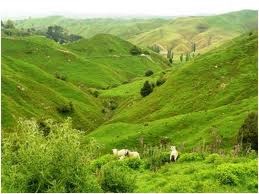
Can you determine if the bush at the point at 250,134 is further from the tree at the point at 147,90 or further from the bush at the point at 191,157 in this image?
the tree at the point at 147,90

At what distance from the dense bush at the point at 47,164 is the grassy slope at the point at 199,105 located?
3016 centimetres

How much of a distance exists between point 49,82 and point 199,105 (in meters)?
64.0

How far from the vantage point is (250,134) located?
139 ft

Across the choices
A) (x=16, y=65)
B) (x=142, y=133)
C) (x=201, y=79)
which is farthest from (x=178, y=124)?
(x=16, y=65)

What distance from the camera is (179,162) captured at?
3606 centimetres

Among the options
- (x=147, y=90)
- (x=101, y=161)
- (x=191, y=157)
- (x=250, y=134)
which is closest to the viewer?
(x=191, y=157)

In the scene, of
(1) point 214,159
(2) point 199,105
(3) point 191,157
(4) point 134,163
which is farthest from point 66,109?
(1) point 214,159

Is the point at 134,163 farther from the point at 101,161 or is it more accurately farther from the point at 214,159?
the point at 214,159

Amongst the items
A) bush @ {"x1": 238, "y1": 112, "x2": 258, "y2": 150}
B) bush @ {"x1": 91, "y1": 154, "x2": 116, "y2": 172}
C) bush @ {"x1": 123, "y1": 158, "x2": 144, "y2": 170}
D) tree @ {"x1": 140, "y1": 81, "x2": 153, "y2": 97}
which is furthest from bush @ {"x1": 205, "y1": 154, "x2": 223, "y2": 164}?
tree @ {"x1": 140, "y1": 81, "x2": 153, "y2": 97}

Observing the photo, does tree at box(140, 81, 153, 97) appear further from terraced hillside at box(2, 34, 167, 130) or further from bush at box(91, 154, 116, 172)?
bush at box(91, 154, 116, 172)

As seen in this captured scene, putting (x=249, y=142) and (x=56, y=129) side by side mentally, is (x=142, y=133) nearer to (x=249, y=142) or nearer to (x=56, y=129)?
(x=249, y=142)

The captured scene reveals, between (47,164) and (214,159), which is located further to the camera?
(214,159)

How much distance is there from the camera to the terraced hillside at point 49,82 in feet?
338

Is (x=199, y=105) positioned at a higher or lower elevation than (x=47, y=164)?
lower
